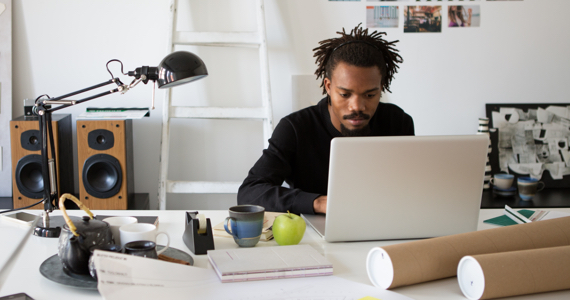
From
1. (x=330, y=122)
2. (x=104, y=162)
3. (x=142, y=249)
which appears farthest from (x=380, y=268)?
(x=104, y=162)

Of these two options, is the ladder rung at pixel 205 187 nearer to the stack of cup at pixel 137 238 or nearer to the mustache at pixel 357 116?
the mustache at pixel 357 116

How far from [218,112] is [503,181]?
1.54 m

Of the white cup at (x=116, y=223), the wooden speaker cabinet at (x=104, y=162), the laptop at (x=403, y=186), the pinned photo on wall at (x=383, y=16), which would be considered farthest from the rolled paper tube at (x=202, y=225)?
the pinned photo on wall at (x=383, y=16)

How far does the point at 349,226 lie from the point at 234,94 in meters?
1.67

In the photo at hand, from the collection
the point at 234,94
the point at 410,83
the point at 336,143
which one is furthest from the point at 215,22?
the point at 336,143

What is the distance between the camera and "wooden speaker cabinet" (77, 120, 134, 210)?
216cm

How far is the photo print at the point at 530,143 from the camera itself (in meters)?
2.71

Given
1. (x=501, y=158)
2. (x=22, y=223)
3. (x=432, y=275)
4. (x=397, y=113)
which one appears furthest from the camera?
(x=501, y=158)

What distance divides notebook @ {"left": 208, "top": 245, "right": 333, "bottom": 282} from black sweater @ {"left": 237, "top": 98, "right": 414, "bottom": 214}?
0.55 meters

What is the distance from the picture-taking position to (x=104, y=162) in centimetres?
217

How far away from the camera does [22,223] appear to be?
120 centimetres

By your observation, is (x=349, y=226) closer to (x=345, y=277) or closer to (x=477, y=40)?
(x=345, y=277)

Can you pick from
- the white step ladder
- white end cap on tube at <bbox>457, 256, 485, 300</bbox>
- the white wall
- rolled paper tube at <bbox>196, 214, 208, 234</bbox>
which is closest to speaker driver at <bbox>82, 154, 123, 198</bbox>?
the white step ladder

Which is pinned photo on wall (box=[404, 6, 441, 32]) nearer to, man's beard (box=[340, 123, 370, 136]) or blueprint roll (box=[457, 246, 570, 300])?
man's beard (box=[340, 123, 370, 136])
